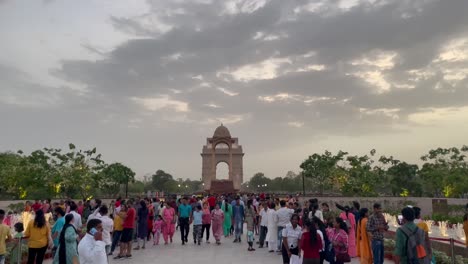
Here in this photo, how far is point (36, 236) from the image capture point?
8219 millimetres

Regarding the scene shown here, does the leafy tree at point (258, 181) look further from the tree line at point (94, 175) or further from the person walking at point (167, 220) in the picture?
the person walking at point (167, 220)

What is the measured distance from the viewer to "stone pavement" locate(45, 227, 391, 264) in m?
11.4

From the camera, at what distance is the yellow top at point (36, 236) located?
8.19m

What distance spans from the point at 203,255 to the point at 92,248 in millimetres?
6951

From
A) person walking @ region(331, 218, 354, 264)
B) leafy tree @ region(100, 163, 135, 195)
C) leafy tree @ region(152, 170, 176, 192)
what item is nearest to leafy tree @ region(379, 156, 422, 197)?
leafy tree @ region(100, 163, 135, 195)

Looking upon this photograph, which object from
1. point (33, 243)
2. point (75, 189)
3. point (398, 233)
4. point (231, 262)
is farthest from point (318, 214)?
point (75, 189)

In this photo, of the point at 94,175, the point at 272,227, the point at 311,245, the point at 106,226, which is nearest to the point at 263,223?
the point at 272,227

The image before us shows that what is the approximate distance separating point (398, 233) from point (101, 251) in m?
4.40

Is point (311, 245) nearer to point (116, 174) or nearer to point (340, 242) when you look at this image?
point (340, 242)

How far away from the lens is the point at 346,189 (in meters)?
45.5

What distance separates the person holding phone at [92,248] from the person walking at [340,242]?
188 inches

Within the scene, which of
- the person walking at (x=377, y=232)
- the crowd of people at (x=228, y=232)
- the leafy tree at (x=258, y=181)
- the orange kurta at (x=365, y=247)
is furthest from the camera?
the leafy tree at (x=258, y=181)

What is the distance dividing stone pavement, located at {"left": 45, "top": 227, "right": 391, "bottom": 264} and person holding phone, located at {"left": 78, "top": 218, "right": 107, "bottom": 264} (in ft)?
18.7

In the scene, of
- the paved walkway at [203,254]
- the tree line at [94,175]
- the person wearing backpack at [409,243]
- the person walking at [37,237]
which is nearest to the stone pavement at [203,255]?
the paved walkway at [203,254]
